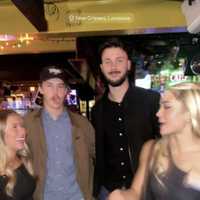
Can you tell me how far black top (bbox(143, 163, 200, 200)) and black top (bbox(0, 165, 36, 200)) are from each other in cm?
90

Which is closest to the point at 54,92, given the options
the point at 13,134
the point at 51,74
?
the point at 51,74

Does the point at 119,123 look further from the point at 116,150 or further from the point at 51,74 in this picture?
the point at 51,74

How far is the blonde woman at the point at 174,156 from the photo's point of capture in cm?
162

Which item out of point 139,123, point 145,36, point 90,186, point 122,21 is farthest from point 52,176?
point 145,36

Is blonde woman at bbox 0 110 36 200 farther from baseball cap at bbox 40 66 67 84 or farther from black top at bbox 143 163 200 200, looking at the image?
black top at bbox 143 163 200 200

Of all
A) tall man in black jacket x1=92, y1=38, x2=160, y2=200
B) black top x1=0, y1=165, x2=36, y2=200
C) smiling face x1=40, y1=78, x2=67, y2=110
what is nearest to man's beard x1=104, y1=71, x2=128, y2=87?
tall man in black jacket x1=92, y1=38, x2=160, y2=200

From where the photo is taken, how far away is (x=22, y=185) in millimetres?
2432

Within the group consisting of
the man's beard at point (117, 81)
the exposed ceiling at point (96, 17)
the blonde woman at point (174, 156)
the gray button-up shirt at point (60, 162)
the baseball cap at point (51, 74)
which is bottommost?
the gray button-up shirt at point (60, 162)

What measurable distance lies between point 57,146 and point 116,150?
1.26 ft

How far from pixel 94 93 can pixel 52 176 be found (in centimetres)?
664

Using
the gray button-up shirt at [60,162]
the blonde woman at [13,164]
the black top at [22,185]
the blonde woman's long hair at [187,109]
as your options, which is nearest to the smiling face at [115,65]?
the gray button-up shirt at [60,162]

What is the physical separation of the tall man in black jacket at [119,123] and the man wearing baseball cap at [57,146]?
11 centimetres

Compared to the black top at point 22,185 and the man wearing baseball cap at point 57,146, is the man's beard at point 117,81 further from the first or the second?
the black top at point 22,185

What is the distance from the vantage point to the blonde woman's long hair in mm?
1668
